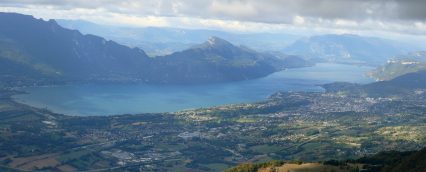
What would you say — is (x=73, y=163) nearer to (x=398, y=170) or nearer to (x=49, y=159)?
(x=49, y=159)

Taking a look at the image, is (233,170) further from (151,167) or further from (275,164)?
(151,167)

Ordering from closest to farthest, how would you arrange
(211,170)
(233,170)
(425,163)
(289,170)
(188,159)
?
1. (425,163)
2. (289,170)
3. (233,170)
4. (211,170)
5. (188,159)

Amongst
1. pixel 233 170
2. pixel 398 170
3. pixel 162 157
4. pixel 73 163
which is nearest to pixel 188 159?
pixel 162 157

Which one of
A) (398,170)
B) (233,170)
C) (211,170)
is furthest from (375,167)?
(211,170)

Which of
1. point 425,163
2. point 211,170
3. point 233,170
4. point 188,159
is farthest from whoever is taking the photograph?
point 188,159

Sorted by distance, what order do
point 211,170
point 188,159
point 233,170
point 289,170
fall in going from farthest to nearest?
point 188,159, point 211,170, point 233,170, point 289,170

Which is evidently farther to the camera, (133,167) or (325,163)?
(133,167)

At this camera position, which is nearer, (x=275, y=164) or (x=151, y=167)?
(x=275, y=164)

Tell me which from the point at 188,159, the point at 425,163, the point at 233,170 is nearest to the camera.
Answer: the point at 425,163
